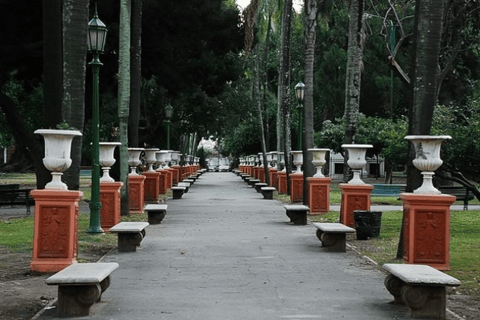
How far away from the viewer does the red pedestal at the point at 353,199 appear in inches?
725

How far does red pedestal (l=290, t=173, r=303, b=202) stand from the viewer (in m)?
29.8

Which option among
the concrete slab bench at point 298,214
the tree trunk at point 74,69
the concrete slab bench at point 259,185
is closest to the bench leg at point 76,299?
the tree trunk at point 74,69

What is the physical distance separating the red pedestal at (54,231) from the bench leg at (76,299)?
10.6 feet

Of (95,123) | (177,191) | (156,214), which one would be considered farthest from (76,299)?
(177,191)

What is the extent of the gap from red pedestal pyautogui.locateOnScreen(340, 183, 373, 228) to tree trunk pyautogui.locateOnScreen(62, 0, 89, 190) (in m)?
6.34

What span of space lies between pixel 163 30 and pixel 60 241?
20.6m

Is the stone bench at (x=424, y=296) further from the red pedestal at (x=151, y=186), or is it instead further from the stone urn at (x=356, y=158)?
the red pedestal at (x=151, y=186)

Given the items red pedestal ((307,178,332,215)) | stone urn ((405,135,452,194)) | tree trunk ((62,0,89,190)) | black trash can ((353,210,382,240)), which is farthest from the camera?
red pedestal ((307,178,332,215))

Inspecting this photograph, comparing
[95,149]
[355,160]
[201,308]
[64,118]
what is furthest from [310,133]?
[201,308]

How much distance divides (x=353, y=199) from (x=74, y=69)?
7003 millimetres

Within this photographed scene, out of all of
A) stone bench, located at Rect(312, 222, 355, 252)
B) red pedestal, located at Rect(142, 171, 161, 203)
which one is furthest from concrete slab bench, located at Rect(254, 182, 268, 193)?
stone bench, located at Rect(312, 222, 355, 252)

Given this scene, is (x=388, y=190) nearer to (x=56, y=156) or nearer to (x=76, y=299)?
(x=56, y=156)

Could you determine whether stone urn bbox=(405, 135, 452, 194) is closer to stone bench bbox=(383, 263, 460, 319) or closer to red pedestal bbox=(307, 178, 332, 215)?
stone bench bbox=(383, 263, 460, 319)

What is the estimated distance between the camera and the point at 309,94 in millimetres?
27969
